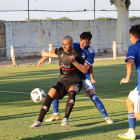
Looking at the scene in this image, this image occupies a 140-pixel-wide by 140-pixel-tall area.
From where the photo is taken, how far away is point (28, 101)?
340 inches

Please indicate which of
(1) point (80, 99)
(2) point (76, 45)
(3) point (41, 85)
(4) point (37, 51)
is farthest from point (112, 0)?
(2) point (76, 45)

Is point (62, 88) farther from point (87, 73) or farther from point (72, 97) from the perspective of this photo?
point (87, 73)

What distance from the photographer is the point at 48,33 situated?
28.4 metres

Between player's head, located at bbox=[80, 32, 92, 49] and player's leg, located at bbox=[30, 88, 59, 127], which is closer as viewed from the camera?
player's leg, located at bbox=[30, 88, 59, 127]

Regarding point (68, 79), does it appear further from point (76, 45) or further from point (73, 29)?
point (73, 29)

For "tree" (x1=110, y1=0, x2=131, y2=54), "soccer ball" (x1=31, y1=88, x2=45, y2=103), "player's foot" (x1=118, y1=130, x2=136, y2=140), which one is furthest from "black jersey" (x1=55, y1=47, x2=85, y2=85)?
"tree" (x1=110, y1=0, x2=131, y2=54)

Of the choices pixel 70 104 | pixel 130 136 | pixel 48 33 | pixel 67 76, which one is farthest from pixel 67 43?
pixel 48 33

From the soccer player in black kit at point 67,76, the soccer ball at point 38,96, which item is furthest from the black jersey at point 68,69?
the soccer ball at point 38,96

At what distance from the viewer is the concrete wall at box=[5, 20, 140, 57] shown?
27.1 m

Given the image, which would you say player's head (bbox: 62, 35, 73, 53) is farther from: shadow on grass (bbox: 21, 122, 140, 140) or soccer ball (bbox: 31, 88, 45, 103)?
shadow on grass (bbox: 21, 122, 140, 140)

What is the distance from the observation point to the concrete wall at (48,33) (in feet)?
88.8

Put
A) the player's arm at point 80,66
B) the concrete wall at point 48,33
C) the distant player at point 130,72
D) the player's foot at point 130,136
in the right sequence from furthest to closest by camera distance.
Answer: the concrete wall at point 48,33 → the player's arm at point 80,66 → the player's foot at point 130,136 → the distant player at point 130,72

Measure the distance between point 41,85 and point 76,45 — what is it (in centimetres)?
578

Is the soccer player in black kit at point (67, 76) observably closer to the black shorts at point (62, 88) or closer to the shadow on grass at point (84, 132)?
the black shorts at point (62, 88)
